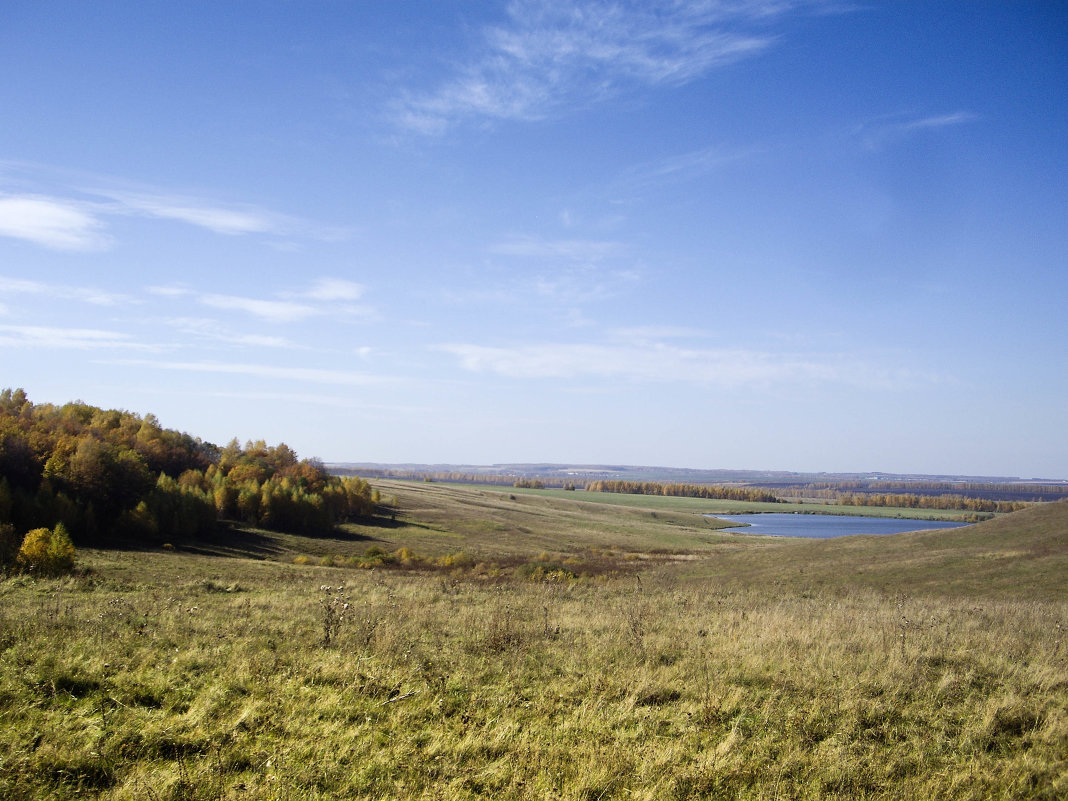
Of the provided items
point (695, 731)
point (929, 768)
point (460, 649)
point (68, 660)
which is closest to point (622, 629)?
point (460, 649)

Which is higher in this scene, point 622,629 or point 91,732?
point 91,732

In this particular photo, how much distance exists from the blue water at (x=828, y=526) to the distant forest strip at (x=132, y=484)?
71516 millimetres

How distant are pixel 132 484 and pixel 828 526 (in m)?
116

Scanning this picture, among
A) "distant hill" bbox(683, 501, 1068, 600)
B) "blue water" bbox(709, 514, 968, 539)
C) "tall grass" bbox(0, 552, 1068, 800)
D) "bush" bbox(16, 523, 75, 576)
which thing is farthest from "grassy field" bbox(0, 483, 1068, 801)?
"blue water" bbox(709, 514, 968, 539)

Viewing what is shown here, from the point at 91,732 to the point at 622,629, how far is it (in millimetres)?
8220

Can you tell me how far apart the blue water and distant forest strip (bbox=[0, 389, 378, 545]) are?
71516mm

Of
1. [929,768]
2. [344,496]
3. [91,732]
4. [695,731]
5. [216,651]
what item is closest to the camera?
[91,732]

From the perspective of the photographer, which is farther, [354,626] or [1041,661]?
[354,626]

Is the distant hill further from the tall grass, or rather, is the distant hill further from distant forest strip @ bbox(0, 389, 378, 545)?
distant forest strip @ bbox(0, 389, 378, 545)

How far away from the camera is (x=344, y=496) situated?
277 feet

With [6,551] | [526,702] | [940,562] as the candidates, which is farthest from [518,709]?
[940,562]

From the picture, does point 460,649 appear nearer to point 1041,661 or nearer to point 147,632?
point 147,632

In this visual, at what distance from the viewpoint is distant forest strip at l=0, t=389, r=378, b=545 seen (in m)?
46.3

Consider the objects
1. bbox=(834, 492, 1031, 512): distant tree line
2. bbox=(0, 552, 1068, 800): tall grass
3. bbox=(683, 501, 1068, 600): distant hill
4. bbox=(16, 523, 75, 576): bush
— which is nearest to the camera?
bbox=(0, 552, 1068, 800): tall grass
